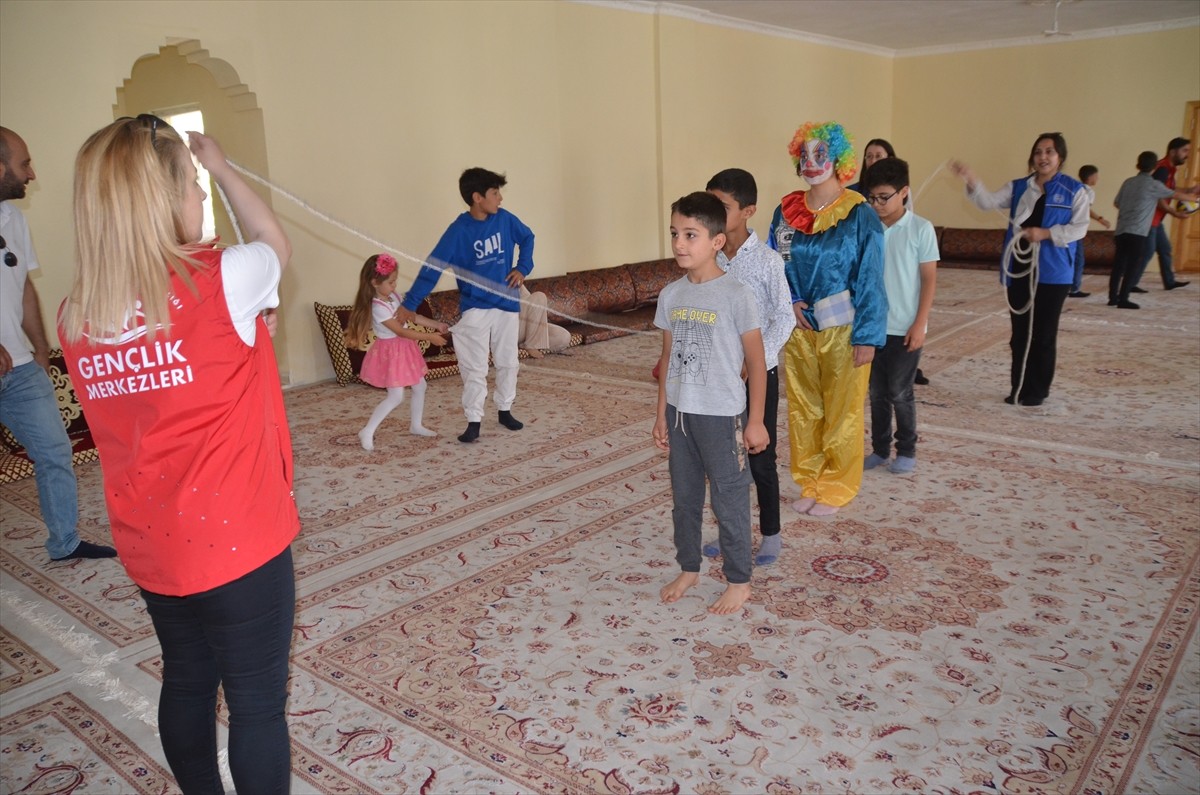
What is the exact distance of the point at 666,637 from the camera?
2697mm

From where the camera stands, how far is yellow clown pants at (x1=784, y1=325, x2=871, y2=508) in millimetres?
3369

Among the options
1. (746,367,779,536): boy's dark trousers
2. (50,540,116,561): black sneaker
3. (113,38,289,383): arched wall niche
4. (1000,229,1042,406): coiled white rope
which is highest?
(113,38,289,383): arched wall niche

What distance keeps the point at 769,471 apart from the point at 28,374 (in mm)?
2728

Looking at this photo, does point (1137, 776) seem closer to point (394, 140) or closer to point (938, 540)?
point (938, 540)

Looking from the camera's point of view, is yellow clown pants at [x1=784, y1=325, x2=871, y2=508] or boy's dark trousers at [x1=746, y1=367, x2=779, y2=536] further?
yellow clown pants at [x1=784, y1=325, x2=871, y2=508]

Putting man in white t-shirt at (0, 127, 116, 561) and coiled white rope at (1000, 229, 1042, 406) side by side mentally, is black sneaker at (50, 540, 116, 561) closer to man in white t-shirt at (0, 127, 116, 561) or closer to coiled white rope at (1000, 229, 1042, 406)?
man in white t-shirt at (0, 127, 116, 561)

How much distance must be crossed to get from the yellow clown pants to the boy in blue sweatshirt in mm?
1881

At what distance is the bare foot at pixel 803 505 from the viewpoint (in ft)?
12.0

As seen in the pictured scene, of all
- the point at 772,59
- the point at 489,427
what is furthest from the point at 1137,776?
the point at 772,59

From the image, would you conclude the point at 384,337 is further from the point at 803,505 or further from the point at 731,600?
the point at 731,600

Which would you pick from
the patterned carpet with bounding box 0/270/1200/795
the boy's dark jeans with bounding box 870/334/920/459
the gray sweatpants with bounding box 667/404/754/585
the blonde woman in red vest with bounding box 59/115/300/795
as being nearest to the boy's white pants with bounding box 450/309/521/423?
the patterned carpet with bounding box 0/270/1200/795

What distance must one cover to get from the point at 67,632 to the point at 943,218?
1357 cm

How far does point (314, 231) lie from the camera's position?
650 centimetres

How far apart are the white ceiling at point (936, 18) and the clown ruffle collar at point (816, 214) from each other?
6.27 metres
